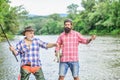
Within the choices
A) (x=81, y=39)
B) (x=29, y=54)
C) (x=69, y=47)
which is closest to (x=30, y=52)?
(x=29, y=54)

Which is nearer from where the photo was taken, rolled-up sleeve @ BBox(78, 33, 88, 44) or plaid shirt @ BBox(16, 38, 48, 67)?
plaid shirt @ BBox(16, 38, 48, 67)

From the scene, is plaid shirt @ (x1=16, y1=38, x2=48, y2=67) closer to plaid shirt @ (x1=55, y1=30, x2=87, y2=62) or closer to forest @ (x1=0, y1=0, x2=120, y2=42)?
plaid shirt @ (x1=55, y1=30, x2=87, y2=62)

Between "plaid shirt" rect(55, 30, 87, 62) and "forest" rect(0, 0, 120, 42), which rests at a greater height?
"plaid shirt" rect(55, 30, 87, 62)

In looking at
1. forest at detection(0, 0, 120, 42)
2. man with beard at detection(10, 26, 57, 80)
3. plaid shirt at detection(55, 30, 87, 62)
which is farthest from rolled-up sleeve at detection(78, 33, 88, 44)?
→ forest at detection(0, 0, 120, 42)

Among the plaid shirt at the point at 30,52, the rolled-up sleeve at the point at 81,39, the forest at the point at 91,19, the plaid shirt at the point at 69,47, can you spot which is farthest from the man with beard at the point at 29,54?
the forest at the point at 91,19

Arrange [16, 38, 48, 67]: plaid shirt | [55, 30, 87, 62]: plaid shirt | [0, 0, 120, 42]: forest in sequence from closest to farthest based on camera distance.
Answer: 1. [16, 38, 48, 67]: plaid shirt
2. [55, 30, 87, 62]: plaid shirt
3. [0, 0, 120, 42]: forest

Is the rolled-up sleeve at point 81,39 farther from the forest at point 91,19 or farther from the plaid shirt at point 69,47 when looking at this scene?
the forest at point 91,19

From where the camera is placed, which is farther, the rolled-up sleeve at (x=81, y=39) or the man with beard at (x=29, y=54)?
the rolled-up sleeve at (x=81, y=39)

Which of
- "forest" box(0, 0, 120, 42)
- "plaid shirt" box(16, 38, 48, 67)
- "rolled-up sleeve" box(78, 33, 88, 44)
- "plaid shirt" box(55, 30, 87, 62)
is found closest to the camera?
"plaid shirt" box(16, 38, 48, 67)

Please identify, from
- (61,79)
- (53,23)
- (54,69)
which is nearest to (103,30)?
(53,23)

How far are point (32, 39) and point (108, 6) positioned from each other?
3736 inches

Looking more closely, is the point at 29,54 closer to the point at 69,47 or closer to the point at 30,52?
the point at 30,52

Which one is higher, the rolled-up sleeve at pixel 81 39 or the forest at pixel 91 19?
the rolled-up sleeve at pixel 81 39

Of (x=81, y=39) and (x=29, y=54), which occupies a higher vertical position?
(x=81, y=39)
